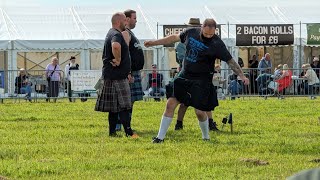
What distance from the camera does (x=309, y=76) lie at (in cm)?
2392

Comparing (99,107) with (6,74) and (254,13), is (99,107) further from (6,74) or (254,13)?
(254,13)

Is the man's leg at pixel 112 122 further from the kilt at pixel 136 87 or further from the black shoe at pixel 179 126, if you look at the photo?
the black shoe at pixel 179 126

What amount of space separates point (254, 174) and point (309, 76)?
58.1ft

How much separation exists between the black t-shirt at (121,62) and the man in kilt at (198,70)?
745 millimetres

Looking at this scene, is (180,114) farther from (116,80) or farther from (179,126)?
(116,80)

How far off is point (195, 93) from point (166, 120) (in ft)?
1.36

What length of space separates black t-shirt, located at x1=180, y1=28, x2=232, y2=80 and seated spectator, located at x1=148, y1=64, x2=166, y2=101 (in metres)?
13.5

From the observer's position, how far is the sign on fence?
79.0ft

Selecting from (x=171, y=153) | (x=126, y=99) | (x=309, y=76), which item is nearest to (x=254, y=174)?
(x=171, y=153)

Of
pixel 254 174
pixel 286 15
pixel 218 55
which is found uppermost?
pixel 286 15

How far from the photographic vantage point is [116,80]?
10.4 meters

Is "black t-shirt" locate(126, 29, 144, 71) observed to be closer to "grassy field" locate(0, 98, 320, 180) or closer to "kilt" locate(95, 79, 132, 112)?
"kilt" locate(95, 79, 132, 112)

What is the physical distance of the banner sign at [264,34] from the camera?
2809cm

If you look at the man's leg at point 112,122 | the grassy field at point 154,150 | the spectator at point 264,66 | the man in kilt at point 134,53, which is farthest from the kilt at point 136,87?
the spectator at point 264,66
